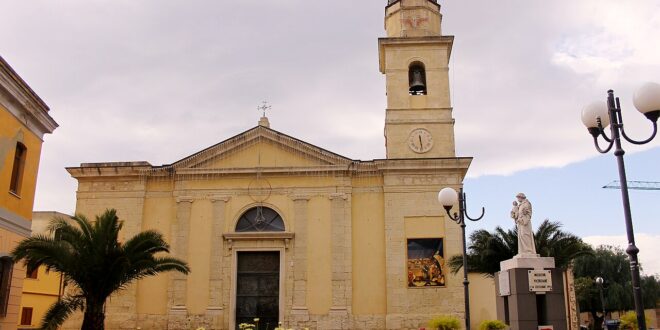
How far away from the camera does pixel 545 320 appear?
490 inches

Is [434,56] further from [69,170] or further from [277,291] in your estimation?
[69,170]

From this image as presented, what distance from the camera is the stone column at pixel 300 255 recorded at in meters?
24.6

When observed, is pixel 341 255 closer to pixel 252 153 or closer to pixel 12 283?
pixel 252 153

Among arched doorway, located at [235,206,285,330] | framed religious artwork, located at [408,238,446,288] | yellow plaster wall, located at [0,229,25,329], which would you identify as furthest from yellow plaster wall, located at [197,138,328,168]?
yellow plaster wall, located at [0,229,25,329]

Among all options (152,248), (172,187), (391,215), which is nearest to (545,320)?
(152,248)

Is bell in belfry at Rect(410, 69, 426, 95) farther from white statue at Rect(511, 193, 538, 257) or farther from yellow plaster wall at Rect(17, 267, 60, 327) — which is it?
yellow plaster wall at Rect(17, 267, 60, 327)

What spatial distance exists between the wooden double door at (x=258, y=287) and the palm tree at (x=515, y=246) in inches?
326

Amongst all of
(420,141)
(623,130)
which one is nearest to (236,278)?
(420,141)

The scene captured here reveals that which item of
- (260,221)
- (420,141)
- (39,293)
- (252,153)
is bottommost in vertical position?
(39,293)

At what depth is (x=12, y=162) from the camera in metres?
16.3

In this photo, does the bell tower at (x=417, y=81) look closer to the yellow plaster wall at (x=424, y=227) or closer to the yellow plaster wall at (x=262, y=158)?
the yellow plaster wall at (x=424, y=227)

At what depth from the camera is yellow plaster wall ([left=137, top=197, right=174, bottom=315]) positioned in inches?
989

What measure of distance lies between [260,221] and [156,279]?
4.82 m

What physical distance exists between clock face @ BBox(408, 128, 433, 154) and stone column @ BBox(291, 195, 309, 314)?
509 centimetres
